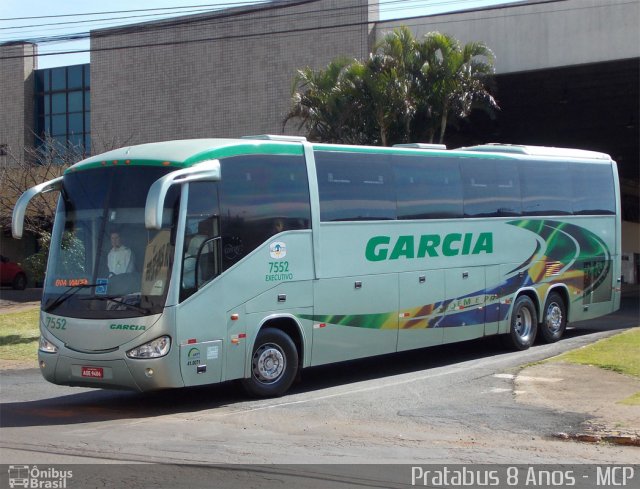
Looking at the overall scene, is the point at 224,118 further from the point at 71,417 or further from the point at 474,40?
the point at 71,417

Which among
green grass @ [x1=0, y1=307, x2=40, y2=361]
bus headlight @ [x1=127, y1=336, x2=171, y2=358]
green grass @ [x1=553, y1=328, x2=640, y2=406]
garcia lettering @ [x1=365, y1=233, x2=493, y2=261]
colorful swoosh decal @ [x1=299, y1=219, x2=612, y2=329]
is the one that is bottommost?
green grass @ [x1=0, y1=307, x2=40, y2=361]

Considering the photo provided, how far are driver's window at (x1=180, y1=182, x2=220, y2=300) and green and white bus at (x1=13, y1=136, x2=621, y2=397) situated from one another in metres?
0.02

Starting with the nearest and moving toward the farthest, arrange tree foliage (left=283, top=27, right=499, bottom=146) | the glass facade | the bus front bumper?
the bus front bumper → tree foliage (left=283, top=27, right=499, bottom=146) → the glass facade

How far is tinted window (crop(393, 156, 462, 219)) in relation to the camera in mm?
15062

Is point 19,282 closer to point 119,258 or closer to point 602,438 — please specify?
point 119,258

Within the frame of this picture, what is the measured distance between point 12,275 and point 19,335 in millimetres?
16973

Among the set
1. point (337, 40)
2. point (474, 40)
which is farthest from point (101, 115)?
point (474, 40)

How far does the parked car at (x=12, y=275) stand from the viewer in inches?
1455

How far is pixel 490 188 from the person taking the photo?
55.5 feet

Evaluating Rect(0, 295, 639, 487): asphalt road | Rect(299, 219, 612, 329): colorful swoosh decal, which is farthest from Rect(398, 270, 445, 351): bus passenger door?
Rect(0, 295, 639, 487): asphalt road

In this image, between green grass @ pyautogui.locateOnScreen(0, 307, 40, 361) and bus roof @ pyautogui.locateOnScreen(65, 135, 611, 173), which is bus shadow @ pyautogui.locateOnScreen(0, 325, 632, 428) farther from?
green grass @ pyautogui.locateOnScreen(0, 307, 40, 361)

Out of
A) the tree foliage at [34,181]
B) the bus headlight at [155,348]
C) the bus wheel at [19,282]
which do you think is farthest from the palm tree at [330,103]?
the bus wheel at [19,282]

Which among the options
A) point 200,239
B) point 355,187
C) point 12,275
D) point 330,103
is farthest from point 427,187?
point 12,275

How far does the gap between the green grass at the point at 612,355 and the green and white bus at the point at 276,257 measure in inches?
59.6
